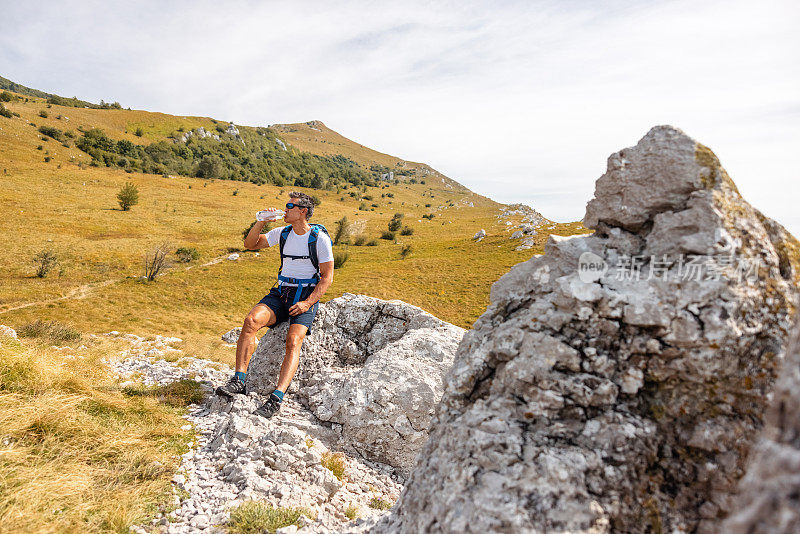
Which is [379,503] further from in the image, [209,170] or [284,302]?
[209,170]

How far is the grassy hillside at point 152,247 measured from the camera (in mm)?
21688

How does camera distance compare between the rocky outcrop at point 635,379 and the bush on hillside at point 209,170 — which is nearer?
the rocky outcrop at point 635,379

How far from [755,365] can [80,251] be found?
1759 inches

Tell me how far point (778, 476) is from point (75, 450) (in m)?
5.60

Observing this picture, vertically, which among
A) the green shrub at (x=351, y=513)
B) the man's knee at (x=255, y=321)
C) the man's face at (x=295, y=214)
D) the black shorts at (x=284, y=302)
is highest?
the man's face at (x=295, y=214)

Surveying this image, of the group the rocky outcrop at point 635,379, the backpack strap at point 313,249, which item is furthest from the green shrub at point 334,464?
the backpack strap at point 313,249

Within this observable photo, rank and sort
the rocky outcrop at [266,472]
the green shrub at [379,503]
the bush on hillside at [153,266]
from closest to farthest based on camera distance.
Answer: the rocky outcrop at [266,472], the green shrub at [379,503], the bush on hillside at [153,266]

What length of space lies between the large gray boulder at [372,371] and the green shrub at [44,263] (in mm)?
29419

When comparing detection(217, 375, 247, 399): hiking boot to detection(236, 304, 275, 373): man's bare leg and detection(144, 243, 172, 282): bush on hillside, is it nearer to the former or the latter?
detection(236, 304, 275, 373): man's bare leg

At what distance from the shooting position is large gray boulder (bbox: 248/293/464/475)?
18.7 feet

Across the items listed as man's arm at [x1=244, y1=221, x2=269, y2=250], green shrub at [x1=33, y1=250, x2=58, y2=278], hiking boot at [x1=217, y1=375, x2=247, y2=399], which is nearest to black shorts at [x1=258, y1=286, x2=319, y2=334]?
man's arm at [x1=244, y1=221, x2=269, y2=250]

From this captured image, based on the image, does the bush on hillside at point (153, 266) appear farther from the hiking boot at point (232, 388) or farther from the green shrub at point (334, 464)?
the green shrub at point (334, 464)

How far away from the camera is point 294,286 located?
6.49 m

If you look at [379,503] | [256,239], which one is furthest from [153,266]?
[379,503]
